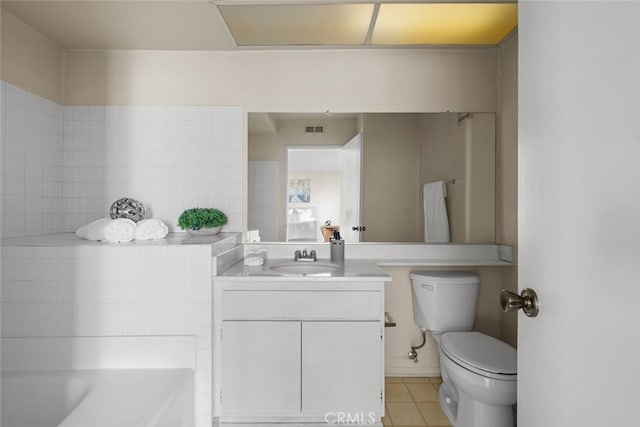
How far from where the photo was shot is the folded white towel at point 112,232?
1.82m

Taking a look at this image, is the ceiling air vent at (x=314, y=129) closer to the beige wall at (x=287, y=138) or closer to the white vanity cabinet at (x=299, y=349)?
the beige wall at (x=287, y=138)

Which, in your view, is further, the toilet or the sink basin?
the sink basin

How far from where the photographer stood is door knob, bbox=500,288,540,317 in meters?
0.83

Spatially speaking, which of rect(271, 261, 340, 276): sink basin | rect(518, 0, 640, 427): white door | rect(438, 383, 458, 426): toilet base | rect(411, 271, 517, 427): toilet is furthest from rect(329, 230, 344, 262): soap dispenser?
rect(518, 0, 640, 427): white door

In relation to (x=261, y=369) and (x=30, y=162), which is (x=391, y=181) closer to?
(x=261, y=369)

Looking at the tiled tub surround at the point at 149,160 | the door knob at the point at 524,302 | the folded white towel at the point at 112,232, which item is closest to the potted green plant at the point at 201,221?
the tiled tub surround at the point at 149,160

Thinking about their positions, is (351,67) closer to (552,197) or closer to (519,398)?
(552,197)

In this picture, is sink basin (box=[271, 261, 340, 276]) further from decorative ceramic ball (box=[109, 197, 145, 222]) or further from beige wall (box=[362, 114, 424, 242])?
decorative ceramic ball (box=[109, 197, 145, 222])

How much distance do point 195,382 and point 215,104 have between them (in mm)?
1588

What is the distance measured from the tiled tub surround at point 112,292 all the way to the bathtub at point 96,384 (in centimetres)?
6

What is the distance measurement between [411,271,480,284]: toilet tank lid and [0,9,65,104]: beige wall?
2398 millimetres

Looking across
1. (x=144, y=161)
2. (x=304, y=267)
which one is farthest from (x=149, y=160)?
(x=304, y=267)

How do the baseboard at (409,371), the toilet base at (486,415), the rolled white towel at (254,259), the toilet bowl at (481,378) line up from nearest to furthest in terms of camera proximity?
the toilet bowl at (481,378)
the toilet base at (486,415)
the rolled white towel at (254,259)
the baseboard at (409,371)

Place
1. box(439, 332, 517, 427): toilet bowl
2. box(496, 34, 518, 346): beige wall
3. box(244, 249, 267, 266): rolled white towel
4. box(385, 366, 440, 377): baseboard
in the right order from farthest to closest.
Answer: box(385, 366, 440, 377): baseboard
box(496, 34, 518, 346): beige wall
box(244, 249, 267, 266): rolled white towel
box(439, 332, 517, 427): toilet bowl
